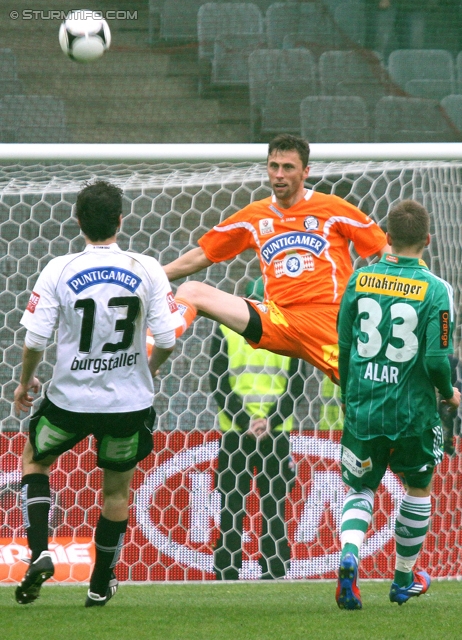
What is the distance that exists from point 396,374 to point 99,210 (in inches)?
51.6

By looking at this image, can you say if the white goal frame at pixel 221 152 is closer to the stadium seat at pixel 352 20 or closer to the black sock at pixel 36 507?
the black sock at pixel 36 507

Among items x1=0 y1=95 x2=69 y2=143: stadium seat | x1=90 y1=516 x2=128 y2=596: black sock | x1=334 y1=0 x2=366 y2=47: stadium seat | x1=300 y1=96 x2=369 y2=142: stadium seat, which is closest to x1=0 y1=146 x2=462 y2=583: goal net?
x1=90 y1=516 x2=128 y2=596: black sock

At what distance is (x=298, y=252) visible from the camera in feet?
16.0

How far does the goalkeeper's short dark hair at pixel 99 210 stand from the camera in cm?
370

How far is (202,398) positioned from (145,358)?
78.6 inches

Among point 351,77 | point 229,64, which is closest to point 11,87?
point 229,64

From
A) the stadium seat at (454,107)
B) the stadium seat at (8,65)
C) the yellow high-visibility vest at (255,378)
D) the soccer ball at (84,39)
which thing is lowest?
the yellow high-visibility vest at (255,378)

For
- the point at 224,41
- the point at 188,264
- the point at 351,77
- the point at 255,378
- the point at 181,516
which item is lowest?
the point at 181,516

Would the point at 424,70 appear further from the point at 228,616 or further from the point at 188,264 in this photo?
the point at 228,616

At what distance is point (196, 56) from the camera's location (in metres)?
11.1

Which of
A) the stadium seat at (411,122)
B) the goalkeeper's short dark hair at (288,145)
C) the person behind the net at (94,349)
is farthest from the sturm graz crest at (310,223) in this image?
the stadium seat at (411,122)

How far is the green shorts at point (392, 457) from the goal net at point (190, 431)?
62.3 inches

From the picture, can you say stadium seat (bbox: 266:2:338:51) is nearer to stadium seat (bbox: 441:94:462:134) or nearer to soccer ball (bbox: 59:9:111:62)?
stadium seat (bbox: 441:94:462:134)

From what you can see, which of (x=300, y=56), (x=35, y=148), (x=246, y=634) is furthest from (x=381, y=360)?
(x=300, y=56)
